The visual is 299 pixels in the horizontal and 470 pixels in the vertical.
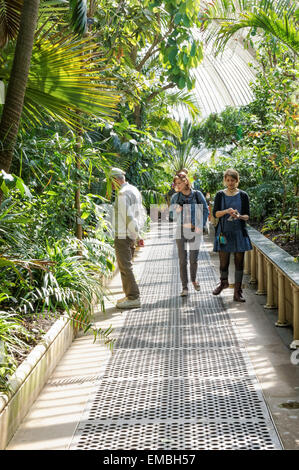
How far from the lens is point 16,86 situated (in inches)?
134

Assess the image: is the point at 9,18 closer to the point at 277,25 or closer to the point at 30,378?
the point at 30,378

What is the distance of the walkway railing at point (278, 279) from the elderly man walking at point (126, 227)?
150 centimetres

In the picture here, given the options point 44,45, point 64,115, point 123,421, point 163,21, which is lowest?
point 123,421

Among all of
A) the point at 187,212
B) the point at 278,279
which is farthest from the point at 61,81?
the point at 187,212

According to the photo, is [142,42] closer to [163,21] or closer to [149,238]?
[163,21]

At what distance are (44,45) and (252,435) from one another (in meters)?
2.99

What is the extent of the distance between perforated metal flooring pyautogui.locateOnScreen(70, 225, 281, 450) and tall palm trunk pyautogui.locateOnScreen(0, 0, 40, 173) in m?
1.63

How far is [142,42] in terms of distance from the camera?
9.13 meters

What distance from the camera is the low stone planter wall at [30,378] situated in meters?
3.12

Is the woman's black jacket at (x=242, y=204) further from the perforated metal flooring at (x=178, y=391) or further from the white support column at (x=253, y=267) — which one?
the white support column at (x=253, y=267)

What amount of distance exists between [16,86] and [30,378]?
1806 mm

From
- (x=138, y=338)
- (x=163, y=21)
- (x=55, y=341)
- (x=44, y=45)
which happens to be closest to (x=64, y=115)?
(x=44, y=45)
